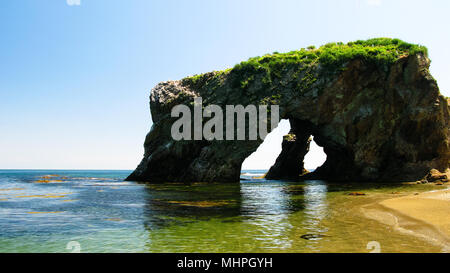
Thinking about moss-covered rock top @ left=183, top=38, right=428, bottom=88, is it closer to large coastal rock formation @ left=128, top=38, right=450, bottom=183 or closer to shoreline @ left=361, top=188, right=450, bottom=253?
large coastal rock formation @ left=128, top=38, right=450, bottom=183

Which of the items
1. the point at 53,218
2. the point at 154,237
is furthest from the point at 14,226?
the point at 154,237

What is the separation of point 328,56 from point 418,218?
29.2 m

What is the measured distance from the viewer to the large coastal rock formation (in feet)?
112

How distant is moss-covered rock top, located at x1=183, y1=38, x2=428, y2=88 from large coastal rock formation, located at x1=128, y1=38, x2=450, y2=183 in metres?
0.12

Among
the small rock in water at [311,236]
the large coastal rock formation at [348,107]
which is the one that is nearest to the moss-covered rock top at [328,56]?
the large coastal rock formation at [348,107]

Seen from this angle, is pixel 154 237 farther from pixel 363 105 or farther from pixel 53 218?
pixel 363 105

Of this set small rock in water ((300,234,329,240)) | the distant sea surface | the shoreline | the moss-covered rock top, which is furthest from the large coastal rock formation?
small rock in water ((300,234,329,240))

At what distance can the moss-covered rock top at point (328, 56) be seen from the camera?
3497 centimetres

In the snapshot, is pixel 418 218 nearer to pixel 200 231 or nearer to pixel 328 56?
pixel 200 231

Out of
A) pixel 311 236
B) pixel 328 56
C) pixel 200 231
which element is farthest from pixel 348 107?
pixel 200 231

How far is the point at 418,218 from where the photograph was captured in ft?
33.6

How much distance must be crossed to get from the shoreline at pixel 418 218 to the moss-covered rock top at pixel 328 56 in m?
25.4

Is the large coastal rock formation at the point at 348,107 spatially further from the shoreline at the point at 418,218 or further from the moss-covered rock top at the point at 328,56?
the shoreline at the point at 418,218
